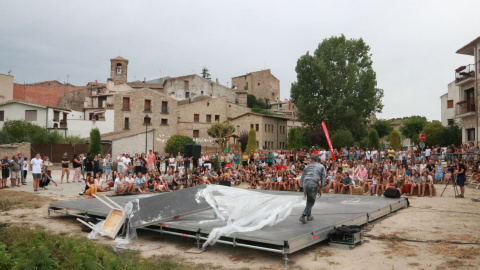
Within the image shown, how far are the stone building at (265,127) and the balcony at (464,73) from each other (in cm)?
2409

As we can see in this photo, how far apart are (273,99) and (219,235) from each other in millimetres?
68224

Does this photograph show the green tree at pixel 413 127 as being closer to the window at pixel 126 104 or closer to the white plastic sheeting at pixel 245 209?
the window at pixel 126 104

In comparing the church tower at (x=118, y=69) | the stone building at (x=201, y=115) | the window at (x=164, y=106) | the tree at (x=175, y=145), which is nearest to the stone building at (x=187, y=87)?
the church tower at (x=118, y=69)

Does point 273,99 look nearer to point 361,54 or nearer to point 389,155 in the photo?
point 361,54

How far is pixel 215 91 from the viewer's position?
6238 cm

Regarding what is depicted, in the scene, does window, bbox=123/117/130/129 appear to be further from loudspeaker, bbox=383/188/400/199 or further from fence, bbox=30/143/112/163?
loudspeaker, bbox=383/188/400/199

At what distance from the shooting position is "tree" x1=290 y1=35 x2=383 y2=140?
39.3 meters

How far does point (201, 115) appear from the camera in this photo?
49812mm

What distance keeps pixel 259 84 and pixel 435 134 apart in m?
39.3

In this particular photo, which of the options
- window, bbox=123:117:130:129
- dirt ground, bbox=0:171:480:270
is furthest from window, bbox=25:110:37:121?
dirt ground, bbox=0:171:480:270

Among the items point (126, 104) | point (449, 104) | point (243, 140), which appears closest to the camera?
point (449, 104)

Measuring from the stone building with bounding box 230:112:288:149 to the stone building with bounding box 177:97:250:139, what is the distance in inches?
79.2

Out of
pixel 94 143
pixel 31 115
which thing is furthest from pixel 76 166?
pixel 31 115

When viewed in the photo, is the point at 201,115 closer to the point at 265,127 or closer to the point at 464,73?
the point at 265,127
